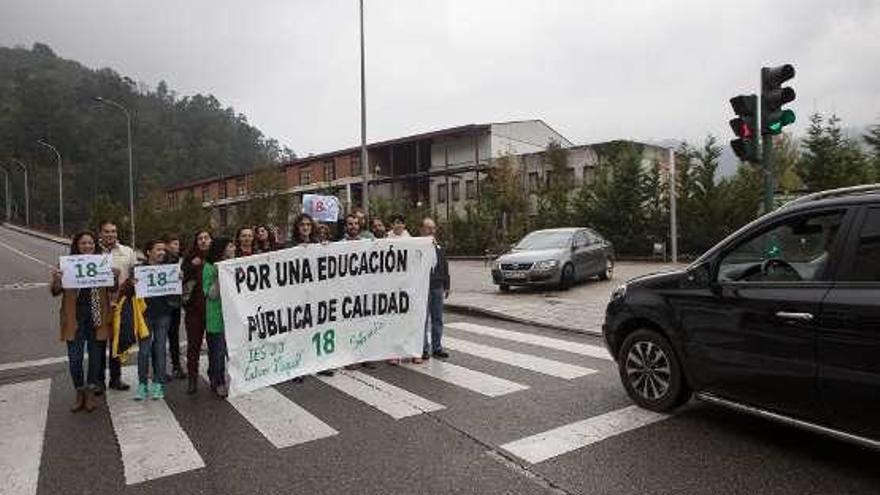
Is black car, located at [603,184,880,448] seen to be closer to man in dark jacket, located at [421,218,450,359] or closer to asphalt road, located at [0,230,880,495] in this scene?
asphalt road, located at [0,230,880,495]

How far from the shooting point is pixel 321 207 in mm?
16141

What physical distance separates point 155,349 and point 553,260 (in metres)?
10.5

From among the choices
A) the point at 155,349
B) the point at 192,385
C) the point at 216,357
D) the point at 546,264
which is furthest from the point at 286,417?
the point at 546,264

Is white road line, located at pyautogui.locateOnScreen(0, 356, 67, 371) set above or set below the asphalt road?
above

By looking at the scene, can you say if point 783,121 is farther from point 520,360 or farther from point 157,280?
point 157,280

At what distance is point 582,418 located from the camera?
20.1ft

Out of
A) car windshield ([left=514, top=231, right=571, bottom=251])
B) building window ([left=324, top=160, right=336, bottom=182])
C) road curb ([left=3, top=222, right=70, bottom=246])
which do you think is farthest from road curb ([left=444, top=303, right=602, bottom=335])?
road curb ([left=3, top=222, right=70, bottom=246])

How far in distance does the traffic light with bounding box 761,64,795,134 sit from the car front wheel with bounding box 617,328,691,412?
4.91 m

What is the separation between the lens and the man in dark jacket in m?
9.02

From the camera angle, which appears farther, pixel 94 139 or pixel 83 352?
pixel 94 139

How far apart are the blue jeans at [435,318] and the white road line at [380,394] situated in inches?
48.8

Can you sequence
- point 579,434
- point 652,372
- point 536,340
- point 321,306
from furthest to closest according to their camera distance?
point 536,340 < point 321,306 < point 652,372 < point 579,434

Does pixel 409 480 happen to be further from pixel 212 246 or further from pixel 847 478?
pixel 212 246
